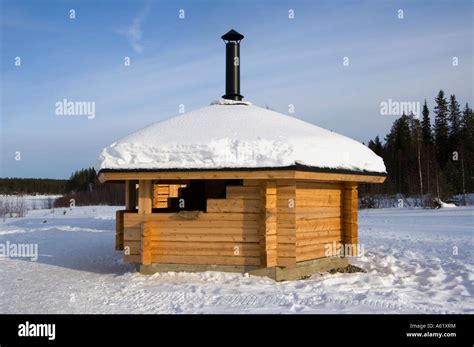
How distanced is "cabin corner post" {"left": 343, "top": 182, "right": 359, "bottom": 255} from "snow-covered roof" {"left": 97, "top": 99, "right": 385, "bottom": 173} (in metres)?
0.76

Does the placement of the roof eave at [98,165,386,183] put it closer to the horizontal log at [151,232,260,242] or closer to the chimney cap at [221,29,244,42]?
the horizontal log at [151,232,260,242]

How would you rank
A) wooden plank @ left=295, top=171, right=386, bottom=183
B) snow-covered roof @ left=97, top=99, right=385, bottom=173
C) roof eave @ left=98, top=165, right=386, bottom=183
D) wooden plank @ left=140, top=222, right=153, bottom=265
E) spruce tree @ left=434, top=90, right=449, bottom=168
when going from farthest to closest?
1. spruce tree @ left=434, top=90, right=449, bottom=168
2. wooden plank @ left=140, top=222, right=153, bottom=265
3. snow-covered roof @ left=97, top=99, right=385, bottom=173
4. wooden plank @ left=295, top=171, right=386, bottom=183
5. roof eave @ left=98, top=165, right=386, bottom=183

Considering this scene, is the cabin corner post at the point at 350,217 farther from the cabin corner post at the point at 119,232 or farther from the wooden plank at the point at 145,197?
the cabin corner post at the point at 119,232

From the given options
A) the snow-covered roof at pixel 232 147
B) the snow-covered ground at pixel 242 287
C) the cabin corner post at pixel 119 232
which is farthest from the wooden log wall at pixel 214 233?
the cabin corner post at pixel 119 232

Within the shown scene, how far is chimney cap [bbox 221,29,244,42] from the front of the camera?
11898mm

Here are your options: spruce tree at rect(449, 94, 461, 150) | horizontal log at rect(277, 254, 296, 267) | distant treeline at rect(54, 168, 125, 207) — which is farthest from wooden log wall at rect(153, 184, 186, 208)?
spruce tree at rect(449, 94, 461, 150)

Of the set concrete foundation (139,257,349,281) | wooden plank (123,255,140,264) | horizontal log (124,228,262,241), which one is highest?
horizontal log (124,228,262,241)

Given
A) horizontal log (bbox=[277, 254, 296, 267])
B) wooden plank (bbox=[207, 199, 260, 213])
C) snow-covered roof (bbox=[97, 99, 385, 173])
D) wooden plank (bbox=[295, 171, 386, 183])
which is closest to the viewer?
wooden plank (bbox=[295, 171, 386, 183])

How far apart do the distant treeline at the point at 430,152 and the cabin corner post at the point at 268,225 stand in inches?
1189

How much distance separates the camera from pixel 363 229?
19.3m

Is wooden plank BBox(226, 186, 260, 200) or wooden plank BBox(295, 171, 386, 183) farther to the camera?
wooden plank BBox(226, 186, 260, 200)

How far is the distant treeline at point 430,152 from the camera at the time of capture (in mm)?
39312

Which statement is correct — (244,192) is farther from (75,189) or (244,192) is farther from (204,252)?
(75,189)

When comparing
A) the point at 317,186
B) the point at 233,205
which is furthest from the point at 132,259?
the point at 317,186
